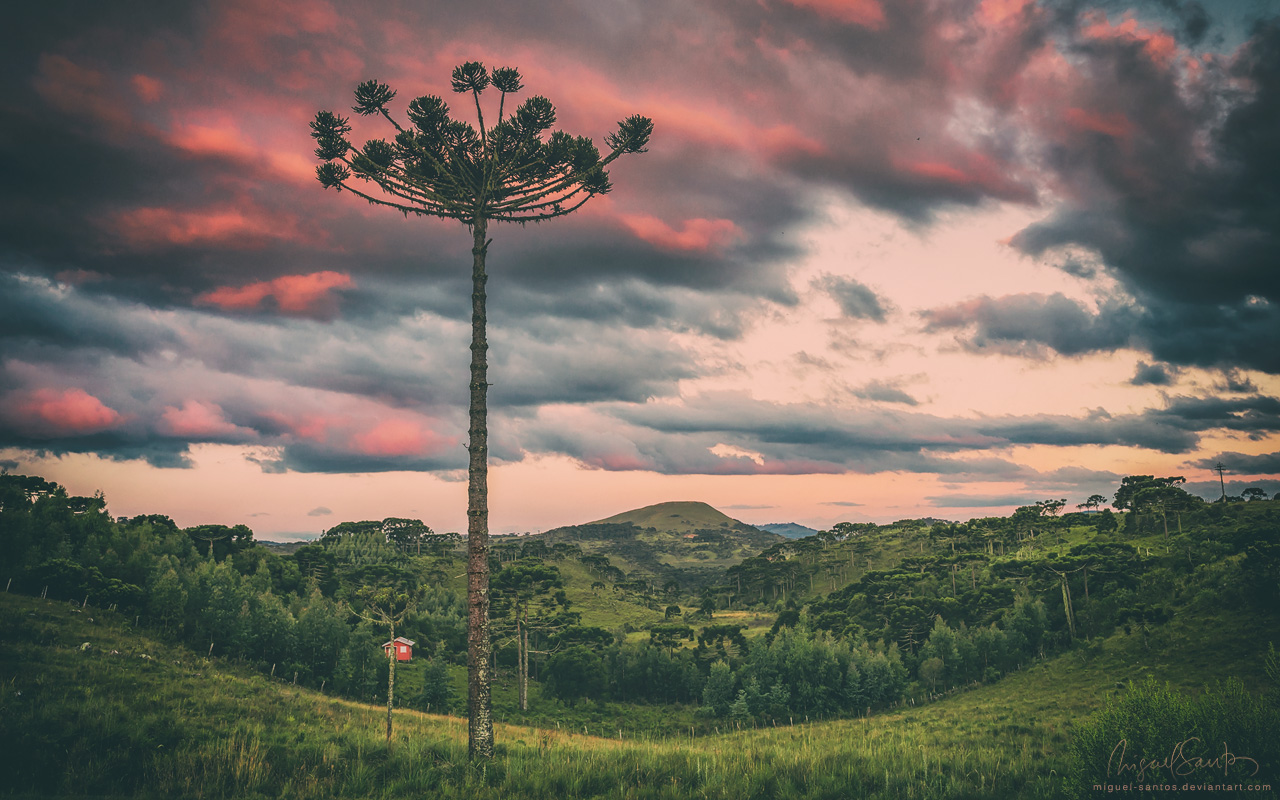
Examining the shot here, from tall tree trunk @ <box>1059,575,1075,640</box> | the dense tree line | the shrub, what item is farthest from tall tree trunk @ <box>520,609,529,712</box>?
the shrub

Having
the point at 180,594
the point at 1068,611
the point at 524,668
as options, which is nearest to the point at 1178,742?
the point at 180,594

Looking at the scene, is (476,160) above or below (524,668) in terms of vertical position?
above

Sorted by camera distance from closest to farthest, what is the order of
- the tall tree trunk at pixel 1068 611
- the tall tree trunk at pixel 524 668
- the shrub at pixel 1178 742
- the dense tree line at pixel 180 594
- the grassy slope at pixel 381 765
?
1. the shrub at pixel 1178 742
2. the grassy slope at pixel 381 765
3. the dense tree line at pixel 180 594
4. the tall tree trunk at pixel 524 668
5. the tall tree trunk at pixel 1068 611

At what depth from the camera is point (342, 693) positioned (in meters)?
55.5

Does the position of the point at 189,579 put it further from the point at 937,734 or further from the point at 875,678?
the point at 875,678

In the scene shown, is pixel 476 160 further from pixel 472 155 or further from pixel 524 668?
pixel 524 668

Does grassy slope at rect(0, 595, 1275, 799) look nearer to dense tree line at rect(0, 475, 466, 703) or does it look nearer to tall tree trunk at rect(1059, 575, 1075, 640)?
dense tree line at rect(0, 475, 466, 703)

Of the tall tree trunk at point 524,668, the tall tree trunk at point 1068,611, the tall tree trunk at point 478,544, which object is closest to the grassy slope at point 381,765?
the tall tree trunk at point 478,544

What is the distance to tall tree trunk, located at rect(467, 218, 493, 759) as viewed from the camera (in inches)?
475

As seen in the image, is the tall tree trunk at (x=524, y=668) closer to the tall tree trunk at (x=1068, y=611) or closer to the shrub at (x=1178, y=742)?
the tall tree trunk at (x=1068, y=611)

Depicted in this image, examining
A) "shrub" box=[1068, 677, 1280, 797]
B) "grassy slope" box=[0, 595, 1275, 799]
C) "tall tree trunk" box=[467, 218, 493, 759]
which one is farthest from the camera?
"tall tree trunk" box=[467, 218, 493, 759]

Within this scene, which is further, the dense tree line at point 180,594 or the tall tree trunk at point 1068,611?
the tall tree trunk at point 1068,611

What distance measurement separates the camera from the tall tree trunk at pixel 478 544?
1206 cm

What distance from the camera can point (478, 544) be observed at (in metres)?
12.9
